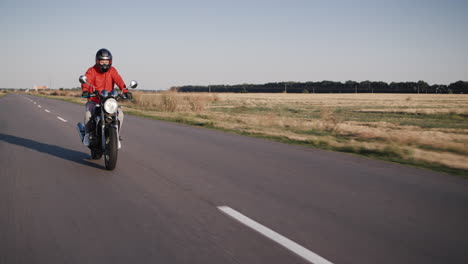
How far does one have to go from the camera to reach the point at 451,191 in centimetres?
621

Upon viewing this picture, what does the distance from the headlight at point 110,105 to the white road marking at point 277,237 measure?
2.99 m

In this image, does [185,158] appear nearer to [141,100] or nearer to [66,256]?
[66,256]

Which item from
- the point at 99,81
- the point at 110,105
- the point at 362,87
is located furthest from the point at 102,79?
the point at 362,87

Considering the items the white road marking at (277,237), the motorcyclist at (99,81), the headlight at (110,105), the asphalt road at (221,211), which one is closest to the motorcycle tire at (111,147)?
the asphalt road at (221,211)

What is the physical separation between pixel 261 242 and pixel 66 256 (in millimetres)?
1742

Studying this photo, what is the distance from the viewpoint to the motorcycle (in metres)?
6.92

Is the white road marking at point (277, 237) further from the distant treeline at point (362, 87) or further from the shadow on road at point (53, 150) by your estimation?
the distant treeline at point (362, 87)

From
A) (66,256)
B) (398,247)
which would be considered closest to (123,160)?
(66,256)

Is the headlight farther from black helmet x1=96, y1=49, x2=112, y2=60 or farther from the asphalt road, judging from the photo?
the asphalt road

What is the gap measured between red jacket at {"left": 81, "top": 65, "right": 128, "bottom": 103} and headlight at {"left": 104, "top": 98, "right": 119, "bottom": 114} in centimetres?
83

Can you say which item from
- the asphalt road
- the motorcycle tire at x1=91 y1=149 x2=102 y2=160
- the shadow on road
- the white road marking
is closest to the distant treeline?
the shadow on road

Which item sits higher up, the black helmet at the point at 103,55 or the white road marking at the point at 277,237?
the black helmet at the point at 103,55

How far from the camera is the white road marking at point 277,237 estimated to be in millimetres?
3478

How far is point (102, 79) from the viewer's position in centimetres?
773
